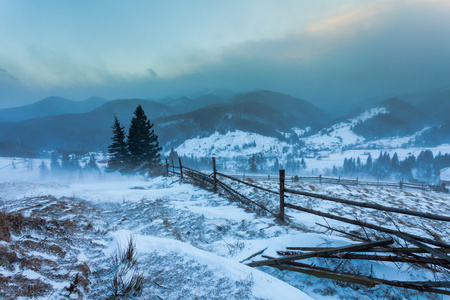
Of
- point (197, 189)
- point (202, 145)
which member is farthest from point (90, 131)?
point (197, 189)

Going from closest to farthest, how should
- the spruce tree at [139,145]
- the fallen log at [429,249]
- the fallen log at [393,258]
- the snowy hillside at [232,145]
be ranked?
the fallen log at [429,249] < the fallen log at [393,258] < the spruce tree at [139,145] < the snowy hillside at [232,145]

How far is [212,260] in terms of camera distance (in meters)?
3.16

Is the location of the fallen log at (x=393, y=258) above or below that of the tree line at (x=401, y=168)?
above

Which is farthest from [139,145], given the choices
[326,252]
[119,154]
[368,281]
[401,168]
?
[401,168]

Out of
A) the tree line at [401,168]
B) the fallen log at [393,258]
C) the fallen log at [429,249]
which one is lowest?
the tree line at [401,168]

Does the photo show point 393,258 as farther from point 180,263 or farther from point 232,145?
point 232,145

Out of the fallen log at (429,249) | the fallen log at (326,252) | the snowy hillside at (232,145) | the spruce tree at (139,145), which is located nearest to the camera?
the fallen log at (429,249)

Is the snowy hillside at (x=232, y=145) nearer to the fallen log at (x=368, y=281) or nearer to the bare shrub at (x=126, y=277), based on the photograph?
the fallen log at (x=368, y=281)

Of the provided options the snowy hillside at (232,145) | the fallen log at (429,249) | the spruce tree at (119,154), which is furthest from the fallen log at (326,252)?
the snowy hillside at (232,145)

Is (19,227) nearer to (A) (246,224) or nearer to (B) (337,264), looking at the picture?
(A) (246,224)

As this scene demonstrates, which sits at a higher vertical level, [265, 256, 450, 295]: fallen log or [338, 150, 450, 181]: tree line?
[265, 256, 450, 295]: fallen log

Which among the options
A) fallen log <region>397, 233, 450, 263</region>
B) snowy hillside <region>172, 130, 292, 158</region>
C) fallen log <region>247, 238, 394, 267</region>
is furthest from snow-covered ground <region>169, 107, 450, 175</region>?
fallen log <region>397, 233, 450, 263</region>

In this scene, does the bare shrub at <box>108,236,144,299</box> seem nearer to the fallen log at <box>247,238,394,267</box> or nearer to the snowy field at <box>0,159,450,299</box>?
the snowy field at <box>0,159,450,299</box>

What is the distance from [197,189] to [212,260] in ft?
25.8
